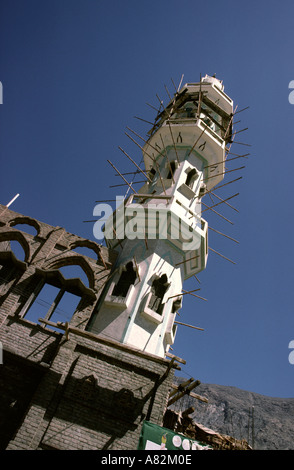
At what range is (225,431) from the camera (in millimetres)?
49688

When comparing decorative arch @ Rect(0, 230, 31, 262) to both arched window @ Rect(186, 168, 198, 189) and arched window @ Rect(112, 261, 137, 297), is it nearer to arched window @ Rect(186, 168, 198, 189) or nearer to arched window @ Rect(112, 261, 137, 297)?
arched window @ Rect(112, 261, 137, 297)

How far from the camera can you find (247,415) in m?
53.8

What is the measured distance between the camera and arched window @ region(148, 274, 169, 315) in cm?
1265

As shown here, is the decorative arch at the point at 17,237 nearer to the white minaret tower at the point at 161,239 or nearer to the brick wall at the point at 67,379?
the brick wall at the point at 67,379

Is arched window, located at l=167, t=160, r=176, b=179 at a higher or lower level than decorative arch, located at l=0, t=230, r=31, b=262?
higher

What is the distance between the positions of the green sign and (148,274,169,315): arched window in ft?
14.3

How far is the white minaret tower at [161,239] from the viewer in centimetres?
1198

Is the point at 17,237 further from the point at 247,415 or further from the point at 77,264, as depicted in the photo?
the point at 247,415

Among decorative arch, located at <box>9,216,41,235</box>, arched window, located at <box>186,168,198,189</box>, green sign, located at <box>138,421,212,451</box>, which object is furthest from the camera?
arched window, located at <box>186,168,198,189</box>

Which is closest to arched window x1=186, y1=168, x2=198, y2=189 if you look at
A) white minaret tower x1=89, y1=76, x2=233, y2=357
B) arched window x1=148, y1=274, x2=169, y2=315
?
white minaret tower x1=89, y1=76, x2=233, y2=357
